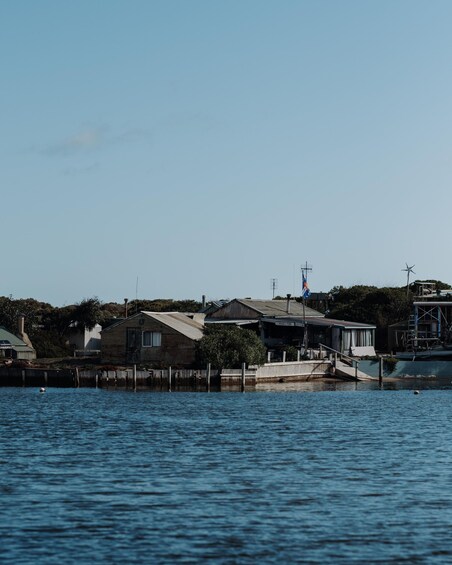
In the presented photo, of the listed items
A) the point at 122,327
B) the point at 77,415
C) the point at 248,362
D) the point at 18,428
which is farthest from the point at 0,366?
the point at 18,428

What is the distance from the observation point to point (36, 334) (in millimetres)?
130500

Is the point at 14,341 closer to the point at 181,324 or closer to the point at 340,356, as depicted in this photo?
the point at 181,324

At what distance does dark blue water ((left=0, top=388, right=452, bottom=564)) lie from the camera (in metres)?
29.6

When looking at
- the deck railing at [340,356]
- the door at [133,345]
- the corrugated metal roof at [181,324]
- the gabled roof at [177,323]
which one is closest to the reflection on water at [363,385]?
the deck railing at [340,356]

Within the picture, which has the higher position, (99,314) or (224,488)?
(99,314)

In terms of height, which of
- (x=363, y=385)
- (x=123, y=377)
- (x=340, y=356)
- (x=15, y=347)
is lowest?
(x=363, y=385)

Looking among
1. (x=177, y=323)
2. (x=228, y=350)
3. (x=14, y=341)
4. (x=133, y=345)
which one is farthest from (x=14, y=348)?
(x=228, y=350)

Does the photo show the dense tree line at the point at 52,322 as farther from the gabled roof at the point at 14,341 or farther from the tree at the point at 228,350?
the tree at the point at 228,350

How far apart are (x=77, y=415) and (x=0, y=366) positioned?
3377 cm

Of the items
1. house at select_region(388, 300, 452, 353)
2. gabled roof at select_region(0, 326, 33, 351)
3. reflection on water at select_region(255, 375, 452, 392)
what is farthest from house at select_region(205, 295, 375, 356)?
gabled roof at select_region(0, 326, 33, 351)

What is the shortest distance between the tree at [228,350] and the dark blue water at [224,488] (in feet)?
101

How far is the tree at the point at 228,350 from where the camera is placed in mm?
103875

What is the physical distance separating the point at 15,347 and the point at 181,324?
19894mm

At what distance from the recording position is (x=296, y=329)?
125062mm
